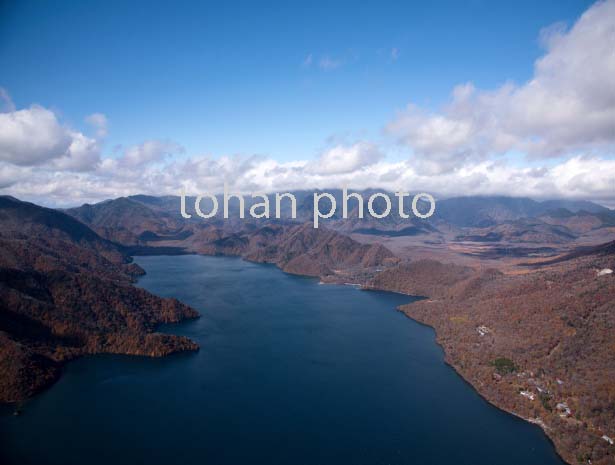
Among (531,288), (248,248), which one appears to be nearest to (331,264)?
(248,248)

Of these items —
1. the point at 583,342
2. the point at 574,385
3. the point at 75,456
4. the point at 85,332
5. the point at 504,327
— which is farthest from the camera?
the point at 504,327

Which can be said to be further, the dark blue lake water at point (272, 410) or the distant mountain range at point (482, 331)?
the distant mountain range at point (482, 331)

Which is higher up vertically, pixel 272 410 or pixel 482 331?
pixel 482 331

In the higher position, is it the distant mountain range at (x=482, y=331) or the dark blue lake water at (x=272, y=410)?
the distant mountain range at (x=482, y=331)

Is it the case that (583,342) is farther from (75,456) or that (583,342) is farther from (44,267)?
(44,267)

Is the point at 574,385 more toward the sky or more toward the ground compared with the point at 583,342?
more toward the ground

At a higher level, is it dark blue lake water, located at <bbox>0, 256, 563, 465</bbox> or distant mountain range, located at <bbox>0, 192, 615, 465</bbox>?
distant mountain range, located at <bbox>0, 192, 615, 465</bbox>

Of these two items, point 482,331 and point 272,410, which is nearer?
point 272,410

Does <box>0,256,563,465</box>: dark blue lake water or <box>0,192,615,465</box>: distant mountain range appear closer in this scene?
<box>0,256,563,465</box>: dark blue lake water
